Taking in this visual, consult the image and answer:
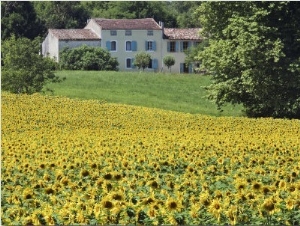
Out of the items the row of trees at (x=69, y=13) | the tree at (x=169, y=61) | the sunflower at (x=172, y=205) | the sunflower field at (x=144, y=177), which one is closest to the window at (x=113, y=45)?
the row of trees at (x=69, y=13)

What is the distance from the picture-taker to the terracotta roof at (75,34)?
51.0 meters

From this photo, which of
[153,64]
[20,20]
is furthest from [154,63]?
[20,20]

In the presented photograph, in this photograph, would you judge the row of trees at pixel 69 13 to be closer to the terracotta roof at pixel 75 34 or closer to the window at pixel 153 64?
the terracotta roof at pixel 75 34

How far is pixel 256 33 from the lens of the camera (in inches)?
1025

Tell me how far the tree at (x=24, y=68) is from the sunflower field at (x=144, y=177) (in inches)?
558

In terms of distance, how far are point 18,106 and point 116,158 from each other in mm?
9375

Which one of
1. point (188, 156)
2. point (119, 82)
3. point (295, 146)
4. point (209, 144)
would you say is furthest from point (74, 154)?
point (119, 82)

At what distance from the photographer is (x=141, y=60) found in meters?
53.1

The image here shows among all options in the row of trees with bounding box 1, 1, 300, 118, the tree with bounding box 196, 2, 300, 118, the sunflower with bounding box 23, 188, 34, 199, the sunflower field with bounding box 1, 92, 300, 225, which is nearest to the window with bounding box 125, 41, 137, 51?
the row of trees with bounding box 1, 1, 300, 118

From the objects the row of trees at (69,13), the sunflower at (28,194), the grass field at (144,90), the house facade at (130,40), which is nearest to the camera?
the sunflower at (28,194)

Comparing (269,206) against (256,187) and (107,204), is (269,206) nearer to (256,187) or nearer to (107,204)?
(256,187)

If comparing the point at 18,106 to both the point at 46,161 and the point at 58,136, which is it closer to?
the point at 58,136

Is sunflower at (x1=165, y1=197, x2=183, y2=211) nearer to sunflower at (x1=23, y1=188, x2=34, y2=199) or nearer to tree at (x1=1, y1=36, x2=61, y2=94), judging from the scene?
sunflower at (x1=23, y1=188, x2=34, y2=199)

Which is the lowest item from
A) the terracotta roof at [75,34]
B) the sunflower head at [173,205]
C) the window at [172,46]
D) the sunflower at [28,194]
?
the sunflower at [28,194]
